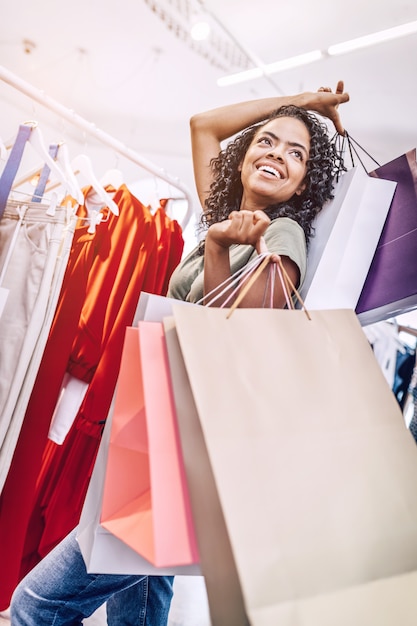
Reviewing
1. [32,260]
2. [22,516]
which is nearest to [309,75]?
[32,260]

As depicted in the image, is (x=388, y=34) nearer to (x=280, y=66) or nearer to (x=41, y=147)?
(x=280, y=66)

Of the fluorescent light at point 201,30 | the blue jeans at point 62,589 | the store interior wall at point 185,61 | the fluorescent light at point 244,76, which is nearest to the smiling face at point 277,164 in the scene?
the store interior wall at point 185,61

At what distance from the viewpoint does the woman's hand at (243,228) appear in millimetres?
654

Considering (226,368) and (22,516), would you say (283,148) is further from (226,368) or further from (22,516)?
(22,516)

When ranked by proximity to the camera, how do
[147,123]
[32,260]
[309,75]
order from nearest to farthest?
[32,260] → [309,75] → [147,123]

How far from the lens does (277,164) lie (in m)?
0.79

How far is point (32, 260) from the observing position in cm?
101

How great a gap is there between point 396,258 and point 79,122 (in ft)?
3.13

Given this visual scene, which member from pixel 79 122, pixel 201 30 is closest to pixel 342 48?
pixel 201 30

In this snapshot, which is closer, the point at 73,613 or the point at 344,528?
the point at 344,528

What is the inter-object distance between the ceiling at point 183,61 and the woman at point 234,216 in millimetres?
262

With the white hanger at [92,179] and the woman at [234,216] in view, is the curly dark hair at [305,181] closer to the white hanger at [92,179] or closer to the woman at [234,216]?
the woman at [234,216]

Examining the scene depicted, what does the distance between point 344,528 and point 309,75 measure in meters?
1.37

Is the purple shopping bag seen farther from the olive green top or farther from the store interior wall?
the store interior wall
